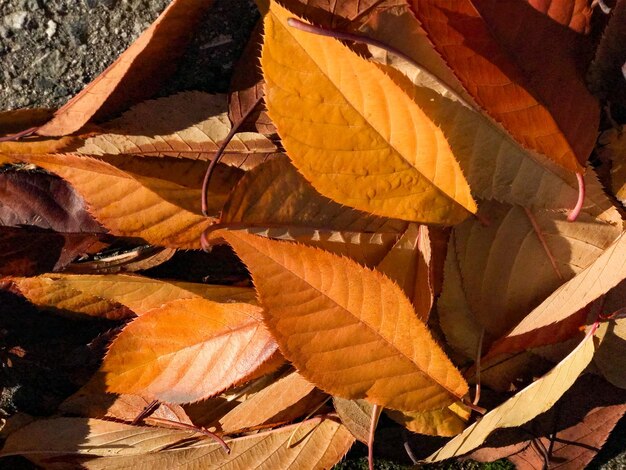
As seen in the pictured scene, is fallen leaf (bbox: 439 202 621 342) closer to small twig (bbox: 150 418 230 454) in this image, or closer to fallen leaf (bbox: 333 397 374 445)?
fallen leaf (bbox: 333 397 374 445)

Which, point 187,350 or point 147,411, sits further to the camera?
point 147,411

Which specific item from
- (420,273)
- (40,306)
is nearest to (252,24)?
(420,273)

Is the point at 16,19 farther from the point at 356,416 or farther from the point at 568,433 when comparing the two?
the point at 568,433

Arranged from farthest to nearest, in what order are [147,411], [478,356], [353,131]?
[147,411]
[478,356]
[353,131]

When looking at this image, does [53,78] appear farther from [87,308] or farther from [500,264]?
[500,264]

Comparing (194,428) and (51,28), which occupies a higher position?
(51,28)

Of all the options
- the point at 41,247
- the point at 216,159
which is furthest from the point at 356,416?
the point at 41,247

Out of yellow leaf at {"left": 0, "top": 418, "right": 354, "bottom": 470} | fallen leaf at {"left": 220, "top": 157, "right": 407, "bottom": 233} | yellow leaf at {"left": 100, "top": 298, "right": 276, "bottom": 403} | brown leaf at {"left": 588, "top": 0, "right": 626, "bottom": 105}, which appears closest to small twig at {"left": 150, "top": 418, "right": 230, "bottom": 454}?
yellow leaf at {"left": 0, "top": 418, "right": 354, "bottom": 470}
